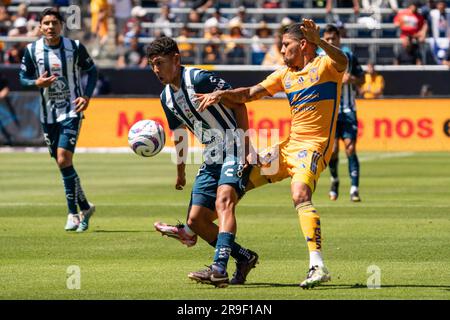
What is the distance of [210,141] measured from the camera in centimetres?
1010

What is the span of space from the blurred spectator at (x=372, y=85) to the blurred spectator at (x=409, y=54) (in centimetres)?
184

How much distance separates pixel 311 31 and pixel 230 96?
90cm

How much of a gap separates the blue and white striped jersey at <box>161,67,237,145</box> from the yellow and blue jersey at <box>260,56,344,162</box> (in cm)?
59

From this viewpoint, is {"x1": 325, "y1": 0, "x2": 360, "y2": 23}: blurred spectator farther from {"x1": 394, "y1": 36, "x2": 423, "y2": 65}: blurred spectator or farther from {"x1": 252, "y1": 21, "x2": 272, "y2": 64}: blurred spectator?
{"x1": 394, "y1": 36, "x2": 423, "y2": 65}: blurred spectator

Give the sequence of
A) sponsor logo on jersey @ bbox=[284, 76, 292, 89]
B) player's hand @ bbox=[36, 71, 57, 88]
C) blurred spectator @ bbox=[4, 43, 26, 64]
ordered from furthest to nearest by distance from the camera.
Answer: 1. blurred spectator @ bbox=[4, 43, 26, 64]
2. player's hand @ bbox=[36, 71, 57, 88]
3. sponsor logo on jersey @ bbox=[284, 76, 292, 89]

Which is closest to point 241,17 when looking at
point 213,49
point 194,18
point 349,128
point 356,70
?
point 194,18

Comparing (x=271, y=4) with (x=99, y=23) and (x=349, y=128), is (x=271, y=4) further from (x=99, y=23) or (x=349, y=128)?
(x=349, y=128)

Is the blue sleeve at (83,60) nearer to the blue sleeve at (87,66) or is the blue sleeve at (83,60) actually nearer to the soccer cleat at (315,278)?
the blue sleeve at (87,66)

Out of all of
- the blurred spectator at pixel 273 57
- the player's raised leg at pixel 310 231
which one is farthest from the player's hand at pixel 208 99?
the blurred spectator at pixel 273 57

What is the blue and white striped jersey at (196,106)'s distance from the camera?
9.90 m

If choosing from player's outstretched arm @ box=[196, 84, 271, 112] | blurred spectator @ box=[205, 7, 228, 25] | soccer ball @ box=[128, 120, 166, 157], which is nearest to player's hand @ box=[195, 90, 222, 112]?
player's outstretched arm @ box=[196, 84, 271, 112]

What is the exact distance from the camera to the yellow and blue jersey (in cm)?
1003

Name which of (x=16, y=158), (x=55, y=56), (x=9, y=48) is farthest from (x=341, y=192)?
(x=9, y=48)
